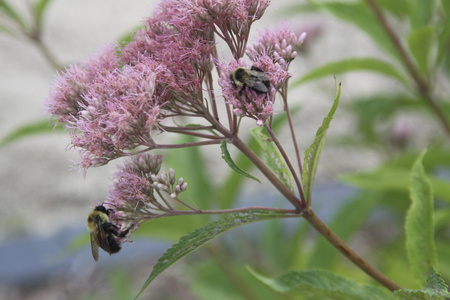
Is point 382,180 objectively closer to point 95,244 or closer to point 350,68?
point 350,68

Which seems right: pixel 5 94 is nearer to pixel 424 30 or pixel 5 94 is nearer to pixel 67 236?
pixel 67 236

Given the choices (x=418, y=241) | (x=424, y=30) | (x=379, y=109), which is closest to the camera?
(x=418, y=241)

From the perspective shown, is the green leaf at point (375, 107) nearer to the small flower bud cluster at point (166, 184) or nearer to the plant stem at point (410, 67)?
the plant stem at point (410, 67)

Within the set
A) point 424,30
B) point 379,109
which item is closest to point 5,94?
point 379,109

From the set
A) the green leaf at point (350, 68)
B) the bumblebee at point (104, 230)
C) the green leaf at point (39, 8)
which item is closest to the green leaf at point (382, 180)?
the green leaf at point (350, 68)

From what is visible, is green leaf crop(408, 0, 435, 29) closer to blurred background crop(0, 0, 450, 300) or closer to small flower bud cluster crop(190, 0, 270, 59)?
blurred background crop(0, 0, 450, 300)

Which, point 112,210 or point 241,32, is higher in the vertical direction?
point 241,32

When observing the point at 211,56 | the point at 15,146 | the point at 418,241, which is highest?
the point at 15,146
